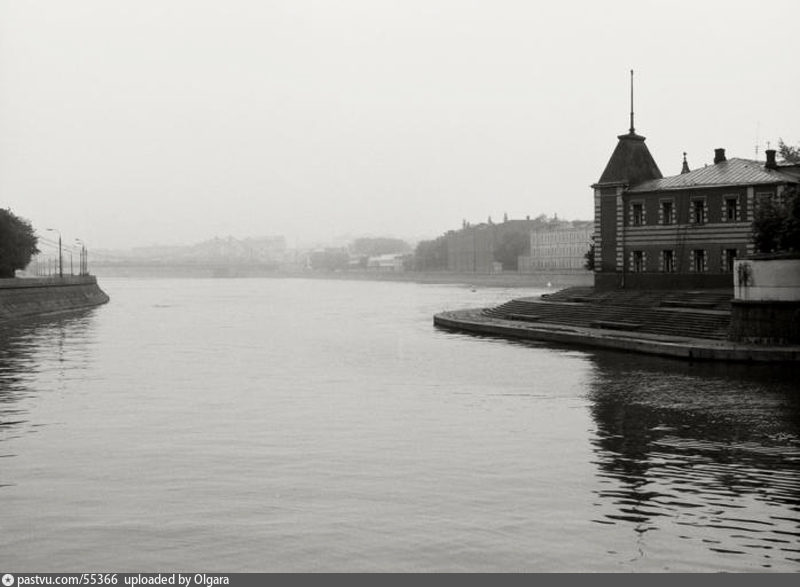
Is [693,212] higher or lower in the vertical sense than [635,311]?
higher

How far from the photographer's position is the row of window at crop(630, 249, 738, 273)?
55312 millimetres

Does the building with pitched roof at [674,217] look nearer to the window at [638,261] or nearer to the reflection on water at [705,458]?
the window at [638,261]

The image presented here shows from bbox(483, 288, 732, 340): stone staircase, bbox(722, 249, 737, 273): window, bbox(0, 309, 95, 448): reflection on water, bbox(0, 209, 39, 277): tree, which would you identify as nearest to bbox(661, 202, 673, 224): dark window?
bbox(722, 249, 737, 273): window

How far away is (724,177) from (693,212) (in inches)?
102

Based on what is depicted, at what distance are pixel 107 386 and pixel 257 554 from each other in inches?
861

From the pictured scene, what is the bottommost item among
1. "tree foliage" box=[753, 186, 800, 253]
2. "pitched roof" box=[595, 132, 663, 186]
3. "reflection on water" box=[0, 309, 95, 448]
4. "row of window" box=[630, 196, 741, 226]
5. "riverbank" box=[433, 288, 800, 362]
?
"reflection on water" box=[0, 309, 95, 448]

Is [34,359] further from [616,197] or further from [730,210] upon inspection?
[730,210]

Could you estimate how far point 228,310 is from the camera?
9669 cm

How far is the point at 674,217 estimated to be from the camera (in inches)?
2295

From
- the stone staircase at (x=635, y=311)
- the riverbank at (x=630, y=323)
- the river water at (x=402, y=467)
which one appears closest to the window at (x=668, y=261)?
the stone staircase at (x=635, y=311)

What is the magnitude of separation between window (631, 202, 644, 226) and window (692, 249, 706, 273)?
4768 mm

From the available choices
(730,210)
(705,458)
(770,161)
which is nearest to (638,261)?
(730,210)

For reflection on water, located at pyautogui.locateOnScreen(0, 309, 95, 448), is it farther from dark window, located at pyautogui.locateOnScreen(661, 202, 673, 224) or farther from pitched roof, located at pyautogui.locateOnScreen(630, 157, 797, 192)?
pitched roof, located at pyautogui.locateOnScreen(630, 157, 797, 192)

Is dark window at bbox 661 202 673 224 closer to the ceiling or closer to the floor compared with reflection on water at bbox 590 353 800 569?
closer to the ceiling
